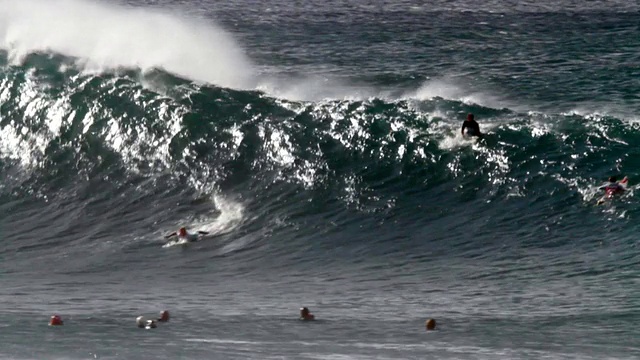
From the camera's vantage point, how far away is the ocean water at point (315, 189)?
23.5m

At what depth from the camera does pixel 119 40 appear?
43.2m

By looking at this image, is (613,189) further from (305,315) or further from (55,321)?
(55,321)

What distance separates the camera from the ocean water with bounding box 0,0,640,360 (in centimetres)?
2345

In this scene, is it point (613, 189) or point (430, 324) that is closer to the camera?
point (430, 324)

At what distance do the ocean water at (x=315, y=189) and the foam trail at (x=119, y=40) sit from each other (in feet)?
0.40

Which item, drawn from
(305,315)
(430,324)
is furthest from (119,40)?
(430,324)

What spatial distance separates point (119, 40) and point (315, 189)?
525 inches

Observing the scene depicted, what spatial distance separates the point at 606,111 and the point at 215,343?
18.9 m

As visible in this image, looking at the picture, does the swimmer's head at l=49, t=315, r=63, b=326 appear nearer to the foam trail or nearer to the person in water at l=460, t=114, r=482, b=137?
the person in water at l=460, t=114, r=482, b=137

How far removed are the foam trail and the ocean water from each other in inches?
4.8

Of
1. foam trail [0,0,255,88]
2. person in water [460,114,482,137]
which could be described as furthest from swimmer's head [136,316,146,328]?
foam trail [0,0,255,88]

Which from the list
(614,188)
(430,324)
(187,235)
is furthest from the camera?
(187,235)

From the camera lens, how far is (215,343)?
22438 mm

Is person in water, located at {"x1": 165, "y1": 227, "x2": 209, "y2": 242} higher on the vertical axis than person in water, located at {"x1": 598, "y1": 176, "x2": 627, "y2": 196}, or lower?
lower
